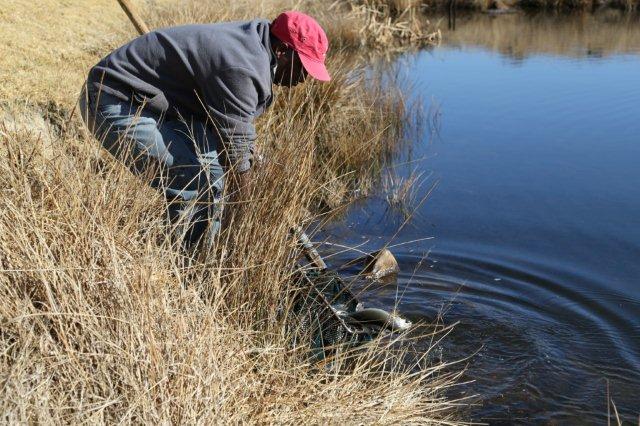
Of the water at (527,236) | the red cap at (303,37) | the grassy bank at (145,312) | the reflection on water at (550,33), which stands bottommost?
the reflection on water at (550,33)

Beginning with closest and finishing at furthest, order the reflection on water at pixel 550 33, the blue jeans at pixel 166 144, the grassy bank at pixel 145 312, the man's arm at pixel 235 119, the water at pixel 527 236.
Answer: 1. the grassy bank at pixel 145 312
2. the man's arm at pixel 235 119
3. the blue jeans at pixel 166 144
4. the water at pixel 527 236
5. the reflection on water at pixel 550 33

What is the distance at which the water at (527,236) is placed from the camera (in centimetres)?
472

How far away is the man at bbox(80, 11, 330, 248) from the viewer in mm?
3930

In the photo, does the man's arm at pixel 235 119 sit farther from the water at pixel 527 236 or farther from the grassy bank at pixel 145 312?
the water at pixel 527 236

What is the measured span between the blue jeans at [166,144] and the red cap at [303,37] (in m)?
0.58

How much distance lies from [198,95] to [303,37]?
62 cm

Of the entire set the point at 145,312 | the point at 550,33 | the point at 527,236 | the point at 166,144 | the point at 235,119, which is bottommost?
the point at 550,33

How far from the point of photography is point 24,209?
3250 millimetres

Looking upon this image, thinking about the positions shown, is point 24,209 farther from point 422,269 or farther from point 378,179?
point 378,179

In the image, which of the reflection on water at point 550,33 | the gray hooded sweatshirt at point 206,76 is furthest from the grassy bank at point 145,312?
the reflection on water at point 550,33

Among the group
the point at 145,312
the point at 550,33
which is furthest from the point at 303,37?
the point at 550,33

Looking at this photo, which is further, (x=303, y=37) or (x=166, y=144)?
(x=166, y=144)

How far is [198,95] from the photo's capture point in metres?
4.23

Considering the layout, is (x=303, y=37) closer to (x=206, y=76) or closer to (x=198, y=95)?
(x=206, y=76)
